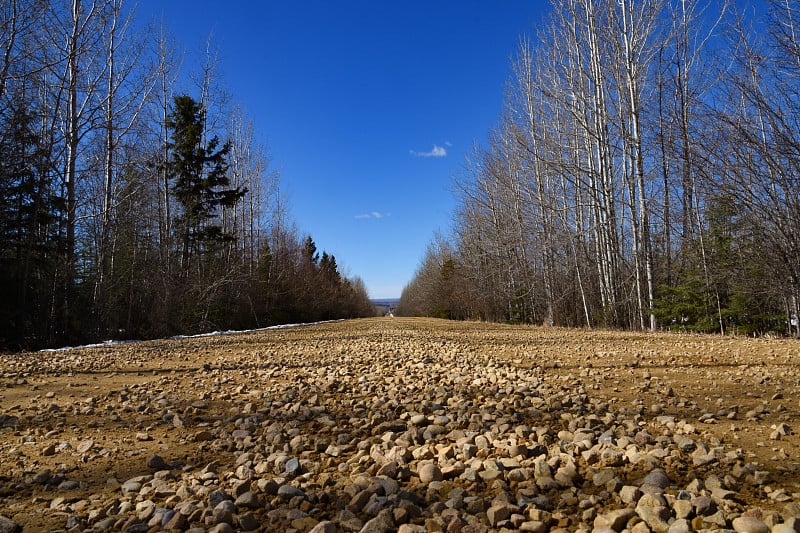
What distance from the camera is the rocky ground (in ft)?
4.79

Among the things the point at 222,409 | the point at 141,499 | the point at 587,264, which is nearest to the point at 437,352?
the point at 222,409

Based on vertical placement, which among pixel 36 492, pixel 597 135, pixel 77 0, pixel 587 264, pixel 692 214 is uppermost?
pixel 77 0

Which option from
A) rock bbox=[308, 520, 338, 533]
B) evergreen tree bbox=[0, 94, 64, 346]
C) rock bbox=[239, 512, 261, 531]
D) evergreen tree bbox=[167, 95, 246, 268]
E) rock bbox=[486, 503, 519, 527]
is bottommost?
rock bbox=[239, 512, 261, 531]

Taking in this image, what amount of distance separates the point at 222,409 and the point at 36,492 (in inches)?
50.0

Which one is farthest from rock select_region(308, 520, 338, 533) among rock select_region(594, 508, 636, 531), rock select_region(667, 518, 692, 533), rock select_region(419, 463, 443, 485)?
rock select_region(667, 518, 692, 533)

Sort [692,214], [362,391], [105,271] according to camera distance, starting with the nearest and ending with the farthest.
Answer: [362,391] → [692,214] → [105,271]

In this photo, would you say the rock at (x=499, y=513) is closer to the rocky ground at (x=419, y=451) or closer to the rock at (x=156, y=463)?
the rocky ground at (x=419, y=451)

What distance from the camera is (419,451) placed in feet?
6.70

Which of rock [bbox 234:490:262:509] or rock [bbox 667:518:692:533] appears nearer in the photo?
rock [bbox 667:518:692:533]

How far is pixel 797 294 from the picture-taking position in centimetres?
680

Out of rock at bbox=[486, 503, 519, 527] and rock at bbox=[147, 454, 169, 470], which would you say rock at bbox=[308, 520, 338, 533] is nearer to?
rock at bbox=[486, 503, 519, 527]

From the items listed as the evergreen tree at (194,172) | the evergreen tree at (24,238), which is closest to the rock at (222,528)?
the evergreen tree at (24,238)

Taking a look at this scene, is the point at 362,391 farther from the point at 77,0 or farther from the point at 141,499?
the point at 77,0

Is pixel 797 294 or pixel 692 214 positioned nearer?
pixel 797 294
